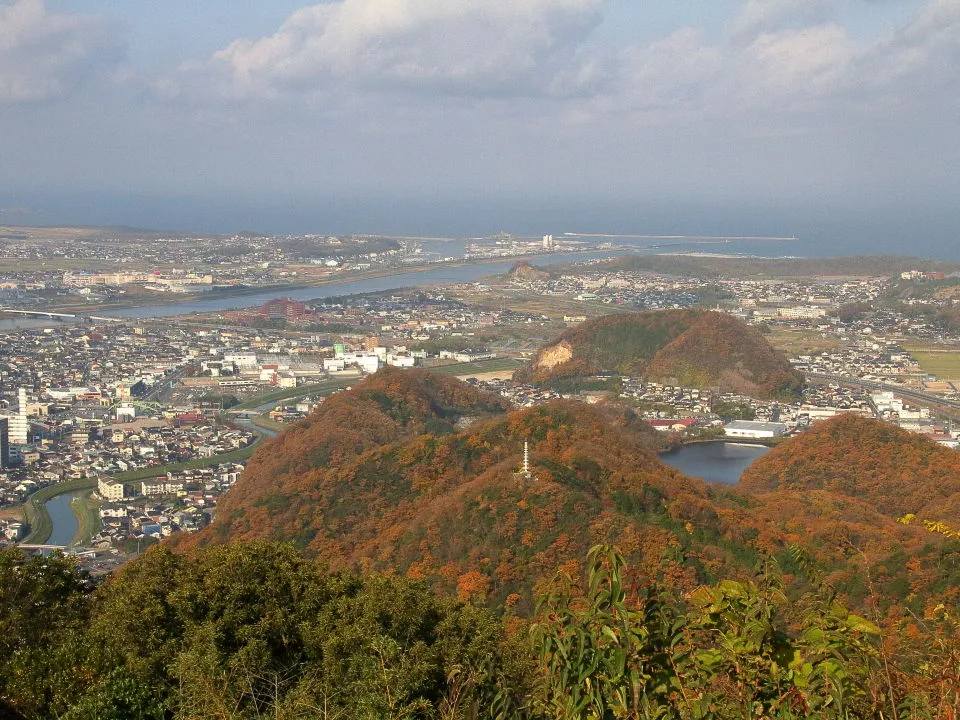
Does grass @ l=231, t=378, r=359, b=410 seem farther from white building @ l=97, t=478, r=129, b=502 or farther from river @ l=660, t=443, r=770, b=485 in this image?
river @ l=660, t=443, r=770, b=485

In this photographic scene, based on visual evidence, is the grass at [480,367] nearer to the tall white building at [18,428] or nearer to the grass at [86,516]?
the tall white building at [18,428]

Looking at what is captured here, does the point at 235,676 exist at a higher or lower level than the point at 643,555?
higher

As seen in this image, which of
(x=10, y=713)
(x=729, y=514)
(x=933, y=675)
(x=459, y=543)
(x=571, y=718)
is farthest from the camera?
(x=729, y=514)

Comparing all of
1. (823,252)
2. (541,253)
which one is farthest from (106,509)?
(823,252)

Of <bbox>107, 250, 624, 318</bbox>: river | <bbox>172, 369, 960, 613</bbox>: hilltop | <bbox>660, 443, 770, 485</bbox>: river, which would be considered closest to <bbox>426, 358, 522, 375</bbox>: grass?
<bbox>660, 443, 770, 485</bbox>: river

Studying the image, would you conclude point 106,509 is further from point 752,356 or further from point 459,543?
point 752,356

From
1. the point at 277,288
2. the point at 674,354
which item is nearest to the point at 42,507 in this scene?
the point at 674,354

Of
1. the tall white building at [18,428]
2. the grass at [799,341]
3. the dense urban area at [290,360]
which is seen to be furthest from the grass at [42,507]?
the grass at [799,341]
